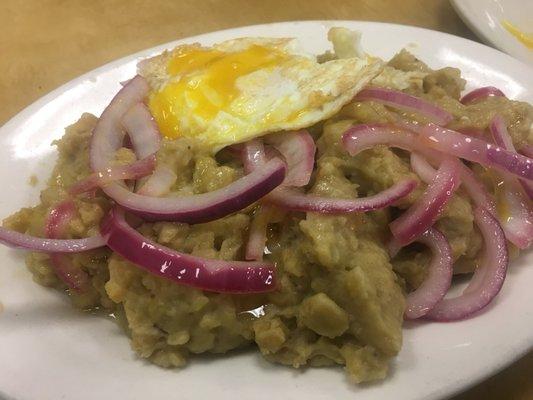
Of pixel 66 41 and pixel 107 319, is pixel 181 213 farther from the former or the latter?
pixel 66 41

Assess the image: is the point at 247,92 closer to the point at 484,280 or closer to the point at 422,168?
the point at 422,168

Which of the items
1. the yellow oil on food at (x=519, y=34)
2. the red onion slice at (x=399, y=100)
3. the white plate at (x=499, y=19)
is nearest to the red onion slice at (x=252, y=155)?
the red onion slice at (x=399, y=100)

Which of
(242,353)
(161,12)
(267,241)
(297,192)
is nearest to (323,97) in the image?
(297,192)

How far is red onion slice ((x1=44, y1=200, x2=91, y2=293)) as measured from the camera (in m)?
1.87

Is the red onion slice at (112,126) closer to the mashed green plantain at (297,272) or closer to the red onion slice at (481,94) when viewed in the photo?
the mashed green plantain at (297,272)

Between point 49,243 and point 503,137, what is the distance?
143 cm

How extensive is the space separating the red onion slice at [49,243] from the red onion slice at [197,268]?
14 cm

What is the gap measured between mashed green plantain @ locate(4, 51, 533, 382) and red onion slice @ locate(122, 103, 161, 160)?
0.17ft

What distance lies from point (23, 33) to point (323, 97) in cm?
258

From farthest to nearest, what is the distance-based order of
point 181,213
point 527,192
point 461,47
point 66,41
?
point 66,41 < point 461,47 < point 527,192 < point 181,213

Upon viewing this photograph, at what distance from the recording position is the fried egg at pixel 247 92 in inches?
76.6

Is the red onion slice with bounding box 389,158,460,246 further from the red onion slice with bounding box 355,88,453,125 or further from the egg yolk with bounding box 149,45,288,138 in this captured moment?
the egg yolk with bounding box 149,45,288,138

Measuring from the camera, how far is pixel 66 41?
3.74 metres

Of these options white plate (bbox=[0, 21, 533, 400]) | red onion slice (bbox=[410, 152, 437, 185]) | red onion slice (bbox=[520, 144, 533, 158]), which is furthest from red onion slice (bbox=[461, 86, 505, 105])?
white plate (bbox=[0, 21, 533, 400])
